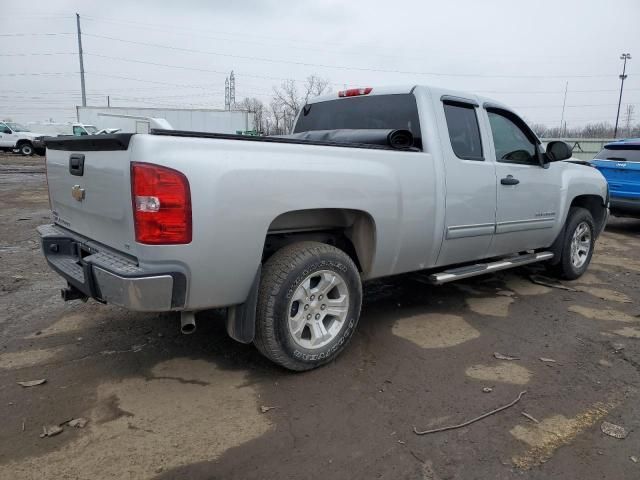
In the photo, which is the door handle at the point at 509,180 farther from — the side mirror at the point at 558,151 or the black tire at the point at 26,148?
the black tire at the point at 26,148

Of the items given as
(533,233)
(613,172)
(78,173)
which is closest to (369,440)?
(78,173)

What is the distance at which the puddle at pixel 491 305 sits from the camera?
4656 millimetres

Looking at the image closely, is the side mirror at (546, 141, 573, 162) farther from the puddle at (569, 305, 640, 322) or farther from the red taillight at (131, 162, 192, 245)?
the red taillight at (131, 162, 192, 245)

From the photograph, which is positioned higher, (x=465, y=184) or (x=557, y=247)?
(x=465, y=184)

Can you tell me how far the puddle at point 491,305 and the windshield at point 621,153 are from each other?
6.26m

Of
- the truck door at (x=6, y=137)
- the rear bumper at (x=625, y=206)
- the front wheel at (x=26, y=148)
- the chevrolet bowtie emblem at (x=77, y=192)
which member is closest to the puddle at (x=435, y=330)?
the chevrolet bowtie emblem at (x=77, y=192)

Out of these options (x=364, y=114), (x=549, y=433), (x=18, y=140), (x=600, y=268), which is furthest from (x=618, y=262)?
(x=18, y=140)

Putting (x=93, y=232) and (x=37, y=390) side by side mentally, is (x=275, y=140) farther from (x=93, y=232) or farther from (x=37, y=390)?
(x=37, y=390)

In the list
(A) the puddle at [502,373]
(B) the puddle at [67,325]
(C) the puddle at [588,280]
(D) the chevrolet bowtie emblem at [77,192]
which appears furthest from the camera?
(C) the puddle at [588,280]

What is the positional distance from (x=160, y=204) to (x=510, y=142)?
11.6 feet

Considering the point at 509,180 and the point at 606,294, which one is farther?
the point at 606,294

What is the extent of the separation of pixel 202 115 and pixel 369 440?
3601cm

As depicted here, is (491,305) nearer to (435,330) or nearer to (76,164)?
(435,330)

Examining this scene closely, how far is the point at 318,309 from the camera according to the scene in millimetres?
3324
